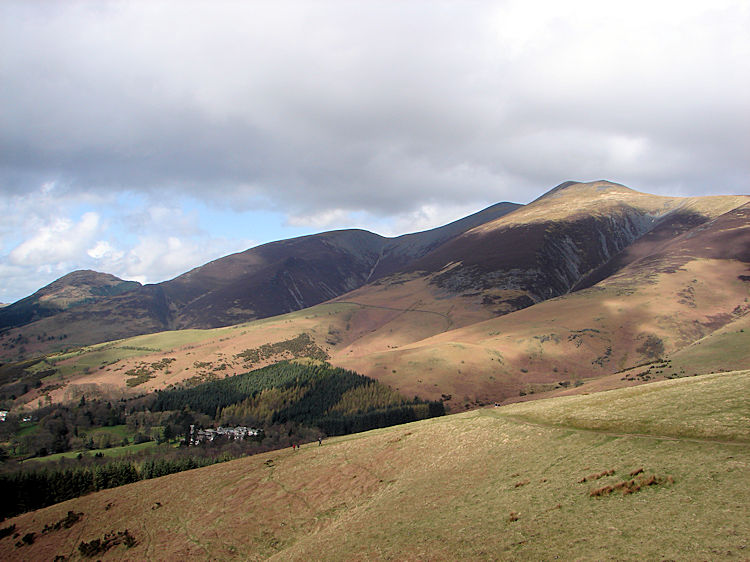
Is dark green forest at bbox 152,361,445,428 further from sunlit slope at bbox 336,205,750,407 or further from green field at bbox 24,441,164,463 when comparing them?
green field at bbox 24,441,164,463

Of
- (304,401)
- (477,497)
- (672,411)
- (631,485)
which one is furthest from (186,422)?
(631,485)

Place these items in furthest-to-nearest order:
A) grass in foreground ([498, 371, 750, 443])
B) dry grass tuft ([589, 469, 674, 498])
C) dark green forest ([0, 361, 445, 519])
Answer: dark green forest ([0, 361, 445, 519]), grass in foreground ([498, 371, 750, 443]), dry grass tuft ([589, 469, 674, 498])

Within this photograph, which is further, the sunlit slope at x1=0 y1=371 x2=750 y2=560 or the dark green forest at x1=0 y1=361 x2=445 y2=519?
the dark green forest at x1=0 y1=361 x2=445 y2=519

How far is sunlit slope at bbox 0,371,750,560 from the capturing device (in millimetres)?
23438

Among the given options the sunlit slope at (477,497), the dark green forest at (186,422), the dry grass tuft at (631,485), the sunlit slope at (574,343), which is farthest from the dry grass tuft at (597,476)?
the sunlit slope at (574,343)

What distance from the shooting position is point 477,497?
1339 inches

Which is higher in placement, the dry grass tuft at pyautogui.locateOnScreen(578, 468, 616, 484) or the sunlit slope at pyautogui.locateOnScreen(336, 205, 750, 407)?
the dry grass tuft at pyautogui.locateOnScreen(578, 468, 616, 484)

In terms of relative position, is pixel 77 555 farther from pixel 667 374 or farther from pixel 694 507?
pixel 667 374

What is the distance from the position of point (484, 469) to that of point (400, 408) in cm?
9751

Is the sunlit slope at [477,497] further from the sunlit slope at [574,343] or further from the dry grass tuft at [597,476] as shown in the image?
the sunlit slope at [574,343]

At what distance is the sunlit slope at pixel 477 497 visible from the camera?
2344 centimetres

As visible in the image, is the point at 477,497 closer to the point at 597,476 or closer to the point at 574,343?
the point at 597,476

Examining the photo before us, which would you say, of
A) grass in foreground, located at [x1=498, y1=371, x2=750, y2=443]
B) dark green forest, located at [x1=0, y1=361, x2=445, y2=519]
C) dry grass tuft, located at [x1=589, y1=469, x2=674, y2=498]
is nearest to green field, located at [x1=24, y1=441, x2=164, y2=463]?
A: dark green forest, located at [x1=0, y1=361, x2=445, y2=519]

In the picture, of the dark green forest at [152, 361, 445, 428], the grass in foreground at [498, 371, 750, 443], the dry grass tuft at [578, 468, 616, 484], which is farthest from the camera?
the dark green forest at [152, 361, 445, 428]
